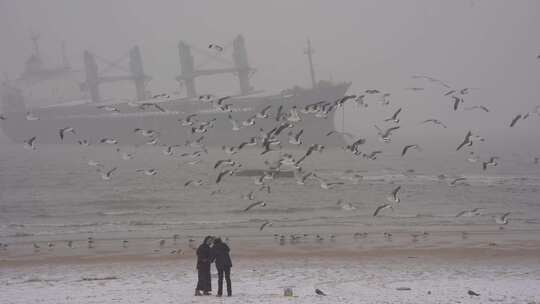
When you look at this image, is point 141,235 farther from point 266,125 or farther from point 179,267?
point 266,125

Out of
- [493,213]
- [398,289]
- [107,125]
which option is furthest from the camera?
[107,125]

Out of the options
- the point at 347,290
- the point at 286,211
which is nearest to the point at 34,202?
the point at 286,211

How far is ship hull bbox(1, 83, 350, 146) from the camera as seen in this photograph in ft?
437

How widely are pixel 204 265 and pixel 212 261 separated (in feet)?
0.87

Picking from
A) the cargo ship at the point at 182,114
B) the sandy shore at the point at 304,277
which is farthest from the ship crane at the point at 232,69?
the sandy shore at the point at 304,277

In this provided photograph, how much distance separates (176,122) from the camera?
518 ft

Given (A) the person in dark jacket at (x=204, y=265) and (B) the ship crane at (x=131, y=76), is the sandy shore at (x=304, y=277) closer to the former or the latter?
(A) the person in dark jacket at (x=204, y=265)

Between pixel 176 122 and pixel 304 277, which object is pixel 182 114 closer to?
pixel 176 122

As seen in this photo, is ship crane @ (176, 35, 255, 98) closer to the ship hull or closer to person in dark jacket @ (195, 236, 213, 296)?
the ship hull

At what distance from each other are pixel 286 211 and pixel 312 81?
97.8 meters

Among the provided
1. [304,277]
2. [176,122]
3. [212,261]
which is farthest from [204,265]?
[176,122]

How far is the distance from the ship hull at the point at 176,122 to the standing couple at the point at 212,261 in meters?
99.4

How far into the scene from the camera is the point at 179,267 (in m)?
22.0

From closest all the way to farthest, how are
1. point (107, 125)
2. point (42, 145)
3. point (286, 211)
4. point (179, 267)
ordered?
1. point (179, 267)
2. point (286, 211)
3. point (107, 125)
4. point (42, 145)
